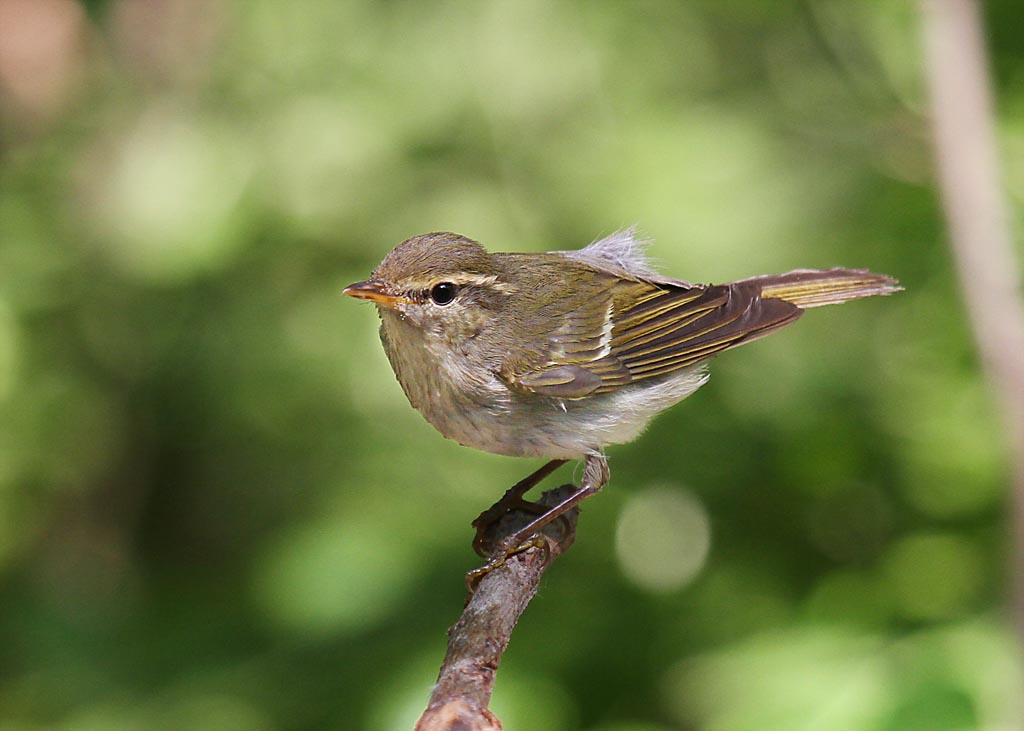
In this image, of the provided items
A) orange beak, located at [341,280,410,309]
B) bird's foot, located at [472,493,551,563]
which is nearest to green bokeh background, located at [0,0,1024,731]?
bird's foot, located at [472,493,551,563]

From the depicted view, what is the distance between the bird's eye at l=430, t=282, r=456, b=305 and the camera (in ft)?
9.14

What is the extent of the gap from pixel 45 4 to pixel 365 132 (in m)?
1.49

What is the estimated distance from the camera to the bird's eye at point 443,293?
2.79m

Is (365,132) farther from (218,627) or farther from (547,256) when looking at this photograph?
(218,627)

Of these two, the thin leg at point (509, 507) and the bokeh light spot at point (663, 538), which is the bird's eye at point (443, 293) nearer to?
the thin leg at point (509, 507)

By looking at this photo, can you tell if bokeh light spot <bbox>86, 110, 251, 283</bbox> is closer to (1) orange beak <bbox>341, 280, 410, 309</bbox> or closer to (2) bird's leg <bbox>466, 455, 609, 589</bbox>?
A: (1) orange beak <bbox>341, 280, 410, 309</bbox>

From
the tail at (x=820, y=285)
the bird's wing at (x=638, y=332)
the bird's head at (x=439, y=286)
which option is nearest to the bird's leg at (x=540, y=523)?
the bird's wing at (x=638, y=332)

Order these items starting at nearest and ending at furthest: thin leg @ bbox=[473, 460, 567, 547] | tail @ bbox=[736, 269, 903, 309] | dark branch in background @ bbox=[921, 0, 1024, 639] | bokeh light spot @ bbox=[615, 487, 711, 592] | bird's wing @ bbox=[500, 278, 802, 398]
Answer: dark branch in background @ bbox=[921, 0, 1024, 639]
bird's wing @ bbox=[500, 278, 802, 398]
thin leg @ bbox=[473, 460, 567, 547]
tail @ bbox=[736, 269, 903, 309]
bokeh light spot @ bbox=[615, 487, 711, 592]

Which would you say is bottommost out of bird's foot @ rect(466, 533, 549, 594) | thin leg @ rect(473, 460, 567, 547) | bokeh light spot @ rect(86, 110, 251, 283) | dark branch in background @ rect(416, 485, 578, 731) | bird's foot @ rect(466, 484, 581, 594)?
dark branch in background @ rect(416, 485, 578, 731)

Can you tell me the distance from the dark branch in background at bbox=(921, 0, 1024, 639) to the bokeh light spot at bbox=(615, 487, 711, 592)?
116 centimetres

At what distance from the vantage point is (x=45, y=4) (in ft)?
14.3

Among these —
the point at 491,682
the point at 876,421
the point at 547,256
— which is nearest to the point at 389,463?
the point at 547,256

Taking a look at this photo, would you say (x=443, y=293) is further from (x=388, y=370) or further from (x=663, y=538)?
(x=663, y=538)

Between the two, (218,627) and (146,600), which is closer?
(218,627)
